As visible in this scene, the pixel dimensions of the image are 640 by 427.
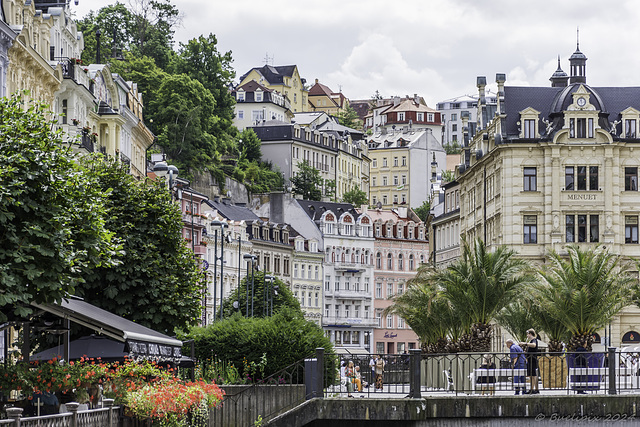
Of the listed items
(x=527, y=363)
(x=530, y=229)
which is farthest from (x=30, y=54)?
(x=530, y=229)

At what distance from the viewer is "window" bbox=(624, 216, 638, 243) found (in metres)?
79.0

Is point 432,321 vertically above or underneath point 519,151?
underneath

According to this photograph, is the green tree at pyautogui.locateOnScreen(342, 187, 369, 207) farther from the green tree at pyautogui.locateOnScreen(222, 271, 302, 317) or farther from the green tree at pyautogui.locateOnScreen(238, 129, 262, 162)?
the green tree at pyautogui.locateOnScreen(222, 271, 302, 317)

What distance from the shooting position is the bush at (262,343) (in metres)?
38.8

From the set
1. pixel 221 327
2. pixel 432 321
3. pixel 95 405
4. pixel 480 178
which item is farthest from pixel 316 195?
pixel 95 405

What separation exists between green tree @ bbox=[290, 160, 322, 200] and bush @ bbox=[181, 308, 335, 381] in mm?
122003

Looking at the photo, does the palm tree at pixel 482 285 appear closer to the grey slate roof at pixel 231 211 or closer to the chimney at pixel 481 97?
the chimney at pixel 481 97

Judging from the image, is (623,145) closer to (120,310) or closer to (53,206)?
(120,310)

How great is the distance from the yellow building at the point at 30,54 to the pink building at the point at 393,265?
267 ft

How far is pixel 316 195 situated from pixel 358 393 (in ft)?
434

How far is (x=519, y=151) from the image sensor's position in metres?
79.6

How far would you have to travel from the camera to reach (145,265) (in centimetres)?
3753

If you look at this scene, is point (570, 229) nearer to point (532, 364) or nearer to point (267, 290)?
point (267, 290)

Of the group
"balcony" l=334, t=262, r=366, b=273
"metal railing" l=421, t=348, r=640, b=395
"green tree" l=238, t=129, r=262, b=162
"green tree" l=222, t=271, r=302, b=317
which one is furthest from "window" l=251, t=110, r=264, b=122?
"metal railing" l=421, t=348, r=640, b=395
